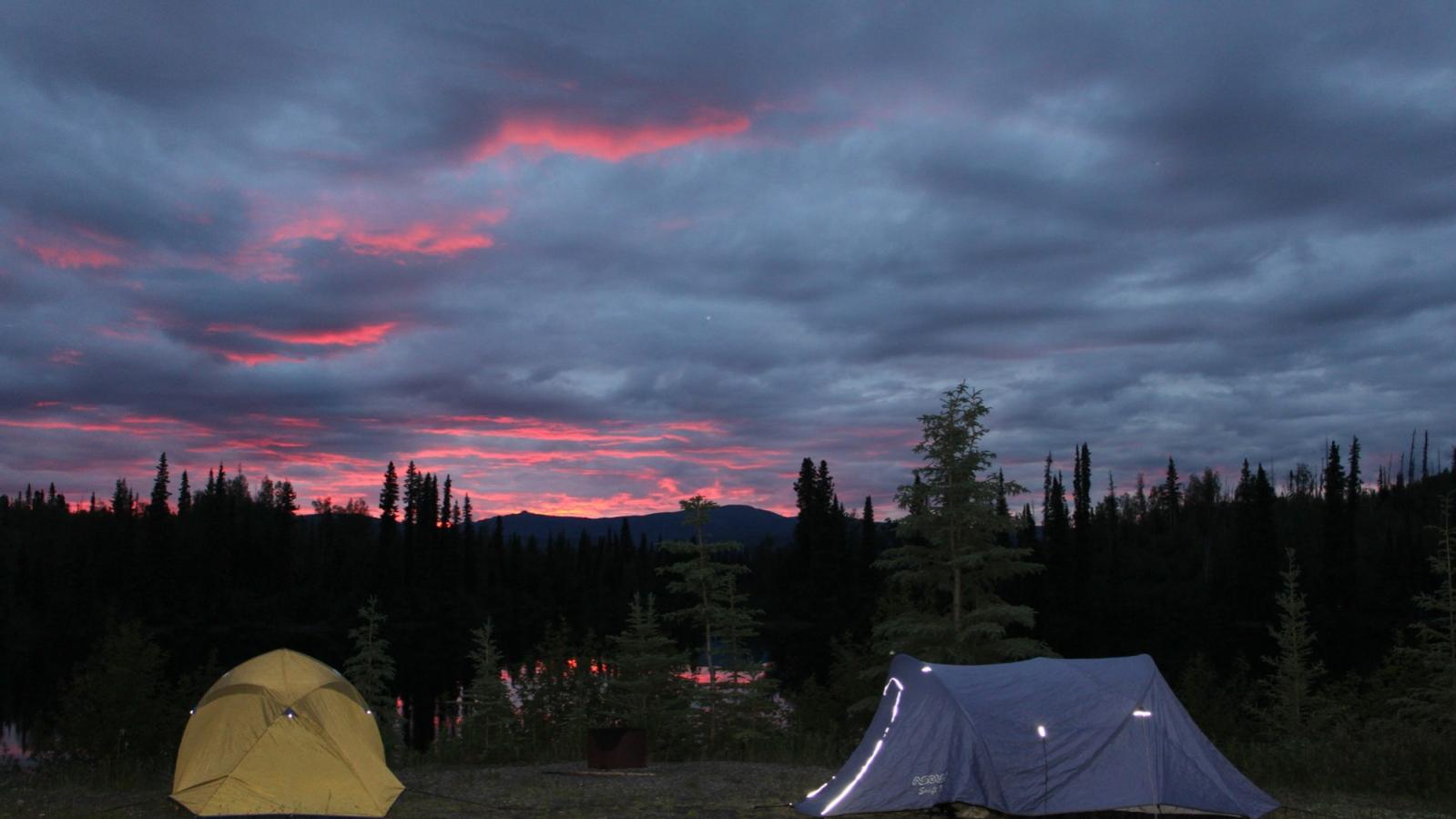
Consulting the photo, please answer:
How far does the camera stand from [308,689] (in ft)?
49.6

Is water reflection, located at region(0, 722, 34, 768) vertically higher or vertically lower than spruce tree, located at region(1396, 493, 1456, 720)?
lower

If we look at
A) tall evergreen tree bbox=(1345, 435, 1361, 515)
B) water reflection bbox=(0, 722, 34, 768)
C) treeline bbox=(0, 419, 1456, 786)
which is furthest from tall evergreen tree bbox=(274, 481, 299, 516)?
tall evergreen tree bbox=(1345, 435, 1361, 515)

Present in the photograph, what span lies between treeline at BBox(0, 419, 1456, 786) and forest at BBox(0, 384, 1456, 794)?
0.47 meters

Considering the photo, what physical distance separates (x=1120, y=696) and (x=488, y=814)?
29.4 feet

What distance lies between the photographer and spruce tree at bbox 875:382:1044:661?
73.7 ft

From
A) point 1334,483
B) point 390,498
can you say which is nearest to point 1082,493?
point 1334,483

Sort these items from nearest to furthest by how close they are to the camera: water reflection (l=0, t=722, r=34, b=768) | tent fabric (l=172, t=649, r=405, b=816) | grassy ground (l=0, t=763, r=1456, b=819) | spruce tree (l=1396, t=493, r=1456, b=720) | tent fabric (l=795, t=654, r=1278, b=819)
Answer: tent fabric (l=795, t=654, r=1278, b=819) → tent fabric (l=172, t=649, r=405, b=816) → grassy ground (l=0, t=763, r=1456, b=819) → spruce tree (l=1396, t=493, r=1456, b=720) → water reflection (l=0, t=722, r=34, b=768)

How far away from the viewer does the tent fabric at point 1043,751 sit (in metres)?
13.1

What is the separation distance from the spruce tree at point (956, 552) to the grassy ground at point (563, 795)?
5.75 m

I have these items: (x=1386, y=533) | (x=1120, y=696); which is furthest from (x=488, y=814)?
(x=1386, y=533)

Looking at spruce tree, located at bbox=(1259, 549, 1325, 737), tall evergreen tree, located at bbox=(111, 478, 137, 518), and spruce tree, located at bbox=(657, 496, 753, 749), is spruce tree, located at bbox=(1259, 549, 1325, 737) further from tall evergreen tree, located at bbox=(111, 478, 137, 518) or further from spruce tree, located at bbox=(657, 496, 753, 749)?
tall evergreen tree, located at bbox=(111, 478, 137, 518)

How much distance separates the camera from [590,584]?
458ft

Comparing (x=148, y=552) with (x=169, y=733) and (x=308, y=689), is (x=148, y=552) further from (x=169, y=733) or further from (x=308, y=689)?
(x=308, y=689)

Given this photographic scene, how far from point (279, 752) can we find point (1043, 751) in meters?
10.7
